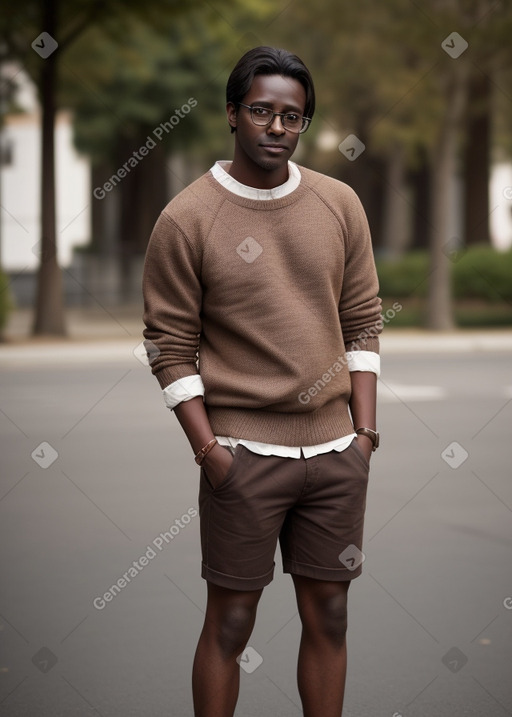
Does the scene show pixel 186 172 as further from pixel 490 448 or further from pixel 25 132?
pixel 490 448

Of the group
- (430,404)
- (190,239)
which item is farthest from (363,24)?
(190,239)

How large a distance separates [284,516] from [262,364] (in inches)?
16.3

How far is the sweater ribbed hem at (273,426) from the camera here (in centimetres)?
305

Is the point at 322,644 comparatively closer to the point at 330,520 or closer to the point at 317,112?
the point at 330,520

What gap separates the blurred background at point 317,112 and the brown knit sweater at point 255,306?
9366 millimetres

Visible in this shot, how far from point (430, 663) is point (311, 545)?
166 cm

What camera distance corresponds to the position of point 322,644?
3.19 meters

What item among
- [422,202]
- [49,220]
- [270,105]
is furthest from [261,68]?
[422,202]

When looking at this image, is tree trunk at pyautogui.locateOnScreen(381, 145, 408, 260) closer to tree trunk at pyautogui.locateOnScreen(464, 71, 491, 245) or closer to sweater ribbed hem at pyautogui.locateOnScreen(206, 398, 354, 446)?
tree trunk at pyautogui.locateOnScreen(464, 71, 491, 245)

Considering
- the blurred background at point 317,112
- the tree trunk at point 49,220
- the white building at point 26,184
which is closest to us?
the tree trunk at point 49,220

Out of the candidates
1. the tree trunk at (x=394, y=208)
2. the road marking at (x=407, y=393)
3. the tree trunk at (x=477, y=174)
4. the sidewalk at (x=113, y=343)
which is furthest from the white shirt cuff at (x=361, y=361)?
the tree trunk at (x=394, y=208)

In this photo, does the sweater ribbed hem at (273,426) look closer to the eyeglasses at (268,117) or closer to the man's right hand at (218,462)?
the man's right hand at (218,462)

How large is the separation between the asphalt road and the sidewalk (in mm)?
6400

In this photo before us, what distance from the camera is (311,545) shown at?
3.12m
